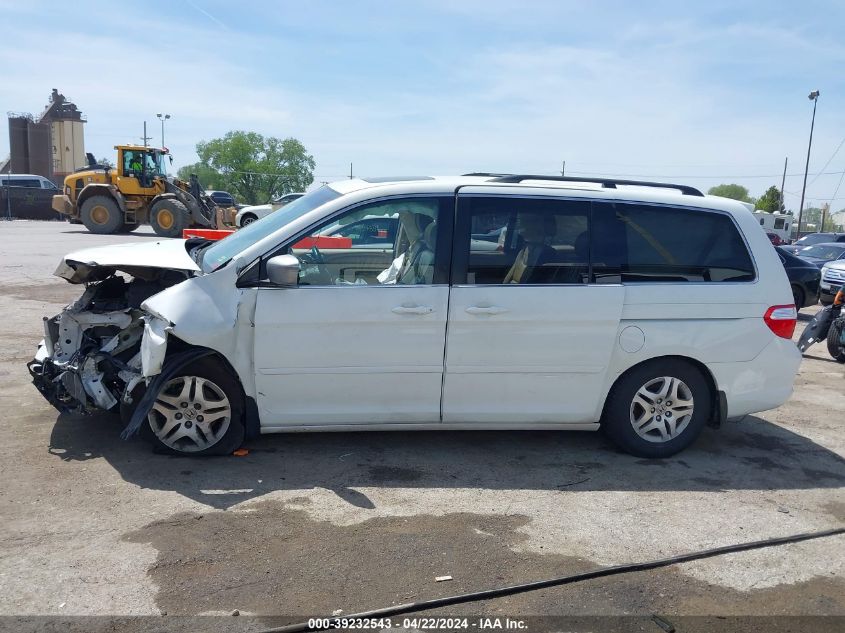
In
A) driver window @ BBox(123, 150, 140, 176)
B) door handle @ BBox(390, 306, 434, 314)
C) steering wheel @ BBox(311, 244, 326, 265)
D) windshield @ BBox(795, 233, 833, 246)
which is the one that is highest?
driver window @ BBox(123, 150, 140, 176)

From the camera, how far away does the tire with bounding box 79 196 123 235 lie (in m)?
24.9

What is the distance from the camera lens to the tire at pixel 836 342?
28.5 feet

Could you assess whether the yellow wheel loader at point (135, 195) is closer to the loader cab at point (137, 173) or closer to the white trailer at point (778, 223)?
the loader cab at point (137, 173)

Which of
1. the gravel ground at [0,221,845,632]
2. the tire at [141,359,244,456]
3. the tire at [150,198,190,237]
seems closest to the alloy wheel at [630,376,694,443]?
the gravel ground at [0,221,845,632]

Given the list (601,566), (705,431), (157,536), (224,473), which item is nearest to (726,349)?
(705,431)

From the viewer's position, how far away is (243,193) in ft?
310

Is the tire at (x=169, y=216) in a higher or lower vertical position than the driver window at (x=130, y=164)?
lower

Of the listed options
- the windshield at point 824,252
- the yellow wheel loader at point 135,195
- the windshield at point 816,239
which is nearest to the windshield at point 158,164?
the yellow wheel loader at point 135,195

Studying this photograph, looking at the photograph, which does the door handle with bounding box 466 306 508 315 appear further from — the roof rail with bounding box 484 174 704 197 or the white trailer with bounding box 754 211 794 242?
the white trailer with bounding box 754 211 794 242

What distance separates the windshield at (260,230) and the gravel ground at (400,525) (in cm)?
130

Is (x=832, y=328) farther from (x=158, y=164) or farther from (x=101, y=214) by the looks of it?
(x=101, y=214)

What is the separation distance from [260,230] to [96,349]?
54.9 inches

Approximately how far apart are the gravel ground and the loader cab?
20.8 metres

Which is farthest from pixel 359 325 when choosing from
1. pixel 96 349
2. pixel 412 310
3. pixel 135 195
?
pixel 135 195
